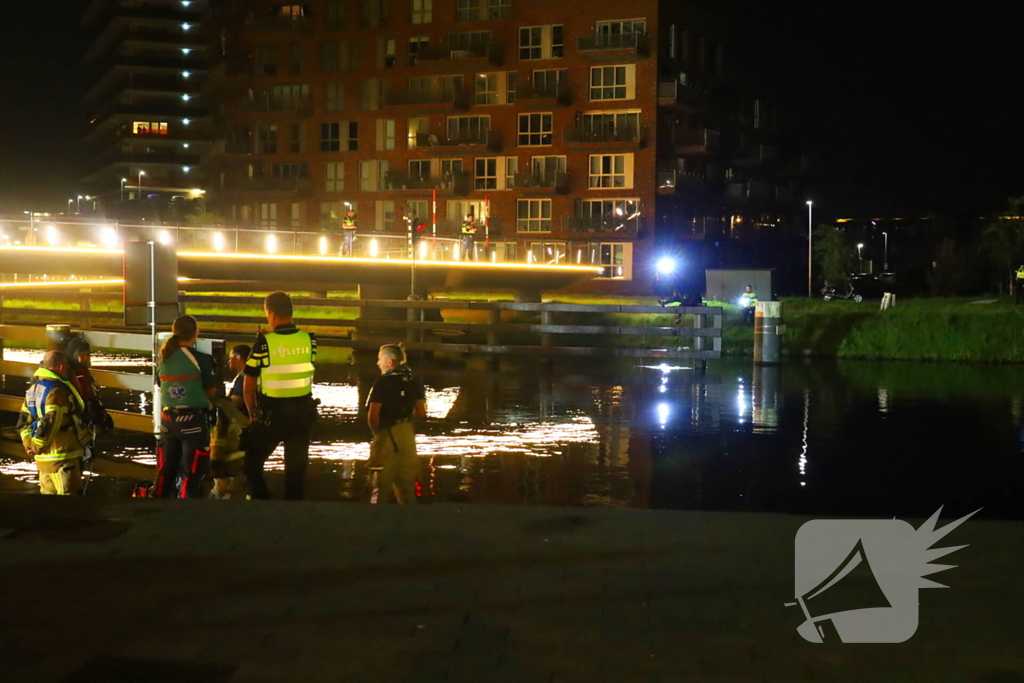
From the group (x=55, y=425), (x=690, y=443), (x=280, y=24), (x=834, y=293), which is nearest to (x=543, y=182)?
(x=834, y=293)

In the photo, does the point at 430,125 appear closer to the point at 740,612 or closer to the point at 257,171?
the point at 257,171

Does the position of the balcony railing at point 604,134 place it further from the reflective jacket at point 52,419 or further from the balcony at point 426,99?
the reflective jacket at point 52,419

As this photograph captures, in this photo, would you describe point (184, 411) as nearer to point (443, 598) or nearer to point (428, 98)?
point (443, 598)

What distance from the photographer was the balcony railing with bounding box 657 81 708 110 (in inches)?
2512

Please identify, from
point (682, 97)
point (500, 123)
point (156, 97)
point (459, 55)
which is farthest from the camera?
point (156, 97)

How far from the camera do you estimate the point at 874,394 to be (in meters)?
21.5

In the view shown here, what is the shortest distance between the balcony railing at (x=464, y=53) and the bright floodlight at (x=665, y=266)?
14.9 m

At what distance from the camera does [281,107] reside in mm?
75562

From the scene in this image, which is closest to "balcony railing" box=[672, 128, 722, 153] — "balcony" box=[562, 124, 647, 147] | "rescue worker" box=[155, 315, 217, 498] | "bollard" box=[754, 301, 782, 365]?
"balcony" box=[562, 124, 647, 147]

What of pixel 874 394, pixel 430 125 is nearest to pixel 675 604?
pixel 874 394

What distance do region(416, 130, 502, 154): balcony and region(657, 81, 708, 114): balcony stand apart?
31.7ft

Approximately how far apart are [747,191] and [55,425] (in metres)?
68.2

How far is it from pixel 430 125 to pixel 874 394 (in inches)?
2053

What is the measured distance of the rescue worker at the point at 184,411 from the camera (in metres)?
9.27
